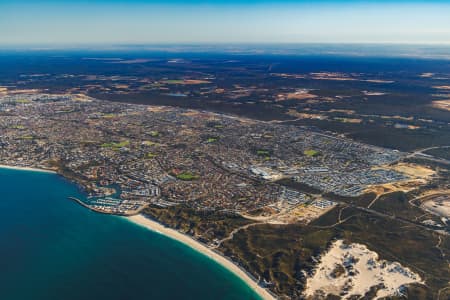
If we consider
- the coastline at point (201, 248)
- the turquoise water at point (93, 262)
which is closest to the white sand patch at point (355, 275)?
the coastline at point (201, 248)

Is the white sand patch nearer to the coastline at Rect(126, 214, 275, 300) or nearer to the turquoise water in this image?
the coastline at Rect(126, 214, 275, 300)

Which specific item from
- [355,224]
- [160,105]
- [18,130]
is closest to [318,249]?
[355,224]

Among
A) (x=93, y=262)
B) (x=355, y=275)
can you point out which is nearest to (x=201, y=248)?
(x=93, y=262)

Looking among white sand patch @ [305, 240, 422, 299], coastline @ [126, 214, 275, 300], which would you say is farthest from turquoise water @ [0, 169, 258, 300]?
white sand patch @ [305, 240, 422, 299]

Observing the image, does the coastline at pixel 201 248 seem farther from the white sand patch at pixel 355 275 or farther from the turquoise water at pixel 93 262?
the white sand patch at pixel 355 275

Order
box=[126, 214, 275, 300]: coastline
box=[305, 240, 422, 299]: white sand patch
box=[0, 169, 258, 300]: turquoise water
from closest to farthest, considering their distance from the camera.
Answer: box=[305, 240, 422, 299]: white sand patch, box=[126, 214, 275, 300]: coastline, box=[0, 169, 258, 300]: turquoise water

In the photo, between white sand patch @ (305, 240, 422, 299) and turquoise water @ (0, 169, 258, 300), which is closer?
white sand patch @ (305, 240, 422, 299)

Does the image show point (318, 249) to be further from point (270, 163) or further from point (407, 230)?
point (270, 163)
